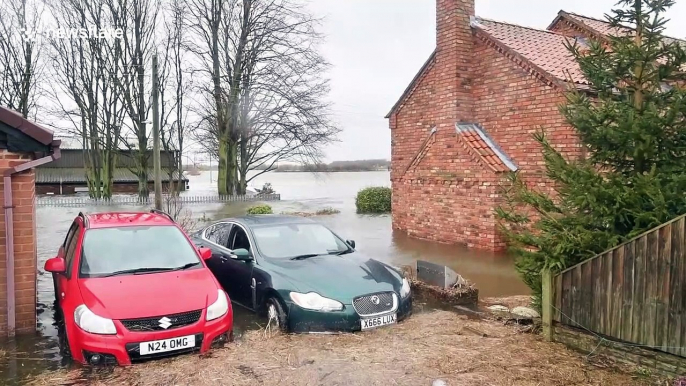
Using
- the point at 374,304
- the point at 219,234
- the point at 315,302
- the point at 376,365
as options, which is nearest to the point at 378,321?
the point at 374,304

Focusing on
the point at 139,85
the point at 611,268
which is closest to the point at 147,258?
the point at 611,268

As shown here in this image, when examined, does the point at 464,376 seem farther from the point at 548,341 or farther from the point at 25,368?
the point at 25,368

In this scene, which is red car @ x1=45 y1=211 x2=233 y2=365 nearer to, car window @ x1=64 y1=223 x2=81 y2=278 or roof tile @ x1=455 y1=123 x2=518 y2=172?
car window @ x1=64 y1=223 x2=81 y2=278

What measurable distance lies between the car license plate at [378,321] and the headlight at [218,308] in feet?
5.08

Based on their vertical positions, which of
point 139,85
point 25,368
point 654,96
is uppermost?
point 139,85

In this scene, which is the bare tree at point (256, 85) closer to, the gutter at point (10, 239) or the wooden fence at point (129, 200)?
the wooden fence at point (129, 200)

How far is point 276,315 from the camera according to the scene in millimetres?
6238

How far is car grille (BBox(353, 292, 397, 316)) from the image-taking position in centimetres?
594

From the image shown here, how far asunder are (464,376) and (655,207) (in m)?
2.29

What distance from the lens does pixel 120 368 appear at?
4.84 meters

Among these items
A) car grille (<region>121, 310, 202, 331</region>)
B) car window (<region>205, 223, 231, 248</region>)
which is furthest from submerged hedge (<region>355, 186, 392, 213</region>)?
car grille (<region>121, 310, 202, 331</region>)

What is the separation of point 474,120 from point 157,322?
33.6ft

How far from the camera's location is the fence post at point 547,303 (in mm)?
5398

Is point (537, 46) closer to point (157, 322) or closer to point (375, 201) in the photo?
point (375, 201)
